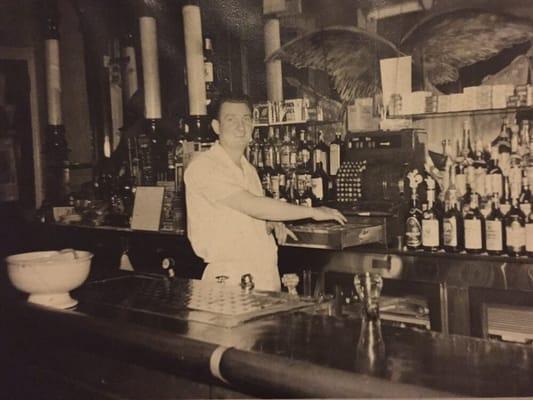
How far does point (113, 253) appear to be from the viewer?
14.7 ft

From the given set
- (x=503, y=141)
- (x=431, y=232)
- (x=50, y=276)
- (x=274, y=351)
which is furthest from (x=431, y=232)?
(x=50, y=276)

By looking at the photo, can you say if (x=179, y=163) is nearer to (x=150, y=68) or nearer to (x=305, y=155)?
(x=150, y=68)

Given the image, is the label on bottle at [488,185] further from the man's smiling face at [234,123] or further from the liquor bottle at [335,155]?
the man's smiling face at [234,123]

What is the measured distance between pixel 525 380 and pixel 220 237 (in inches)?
65.7

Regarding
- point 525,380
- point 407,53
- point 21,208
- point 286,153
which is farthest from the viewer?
point 21,208

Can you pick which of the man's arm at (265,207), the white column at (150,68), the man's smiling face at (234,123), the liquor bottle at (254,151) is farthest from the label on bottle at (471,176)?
the white column at (150,68)

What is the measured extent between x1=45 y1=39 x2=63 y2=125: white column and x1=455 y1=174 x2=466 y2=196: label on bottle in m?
3.47

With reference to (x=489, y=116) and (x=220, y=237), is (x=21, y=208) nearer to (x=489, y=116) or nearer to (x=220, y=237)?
(x=220, y=237)

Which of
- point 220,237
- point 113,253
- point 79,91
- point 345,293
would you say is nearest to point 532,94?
point 345,293

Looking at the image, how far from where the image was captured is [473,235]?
2.82m

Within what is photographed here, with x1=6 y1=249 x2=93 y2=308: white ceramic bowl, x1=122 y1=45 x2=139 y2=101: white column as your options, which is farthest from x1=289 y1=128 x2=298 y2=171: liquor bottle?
x1=122 y1=45 x2=139 y2=101: white column

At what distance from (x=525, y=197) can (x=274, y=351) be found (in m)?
1.82

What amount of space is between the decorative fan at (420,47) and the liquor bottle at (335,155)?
0.91 ft

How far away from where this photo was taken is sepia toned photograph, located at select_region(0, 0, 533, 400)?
160cm
